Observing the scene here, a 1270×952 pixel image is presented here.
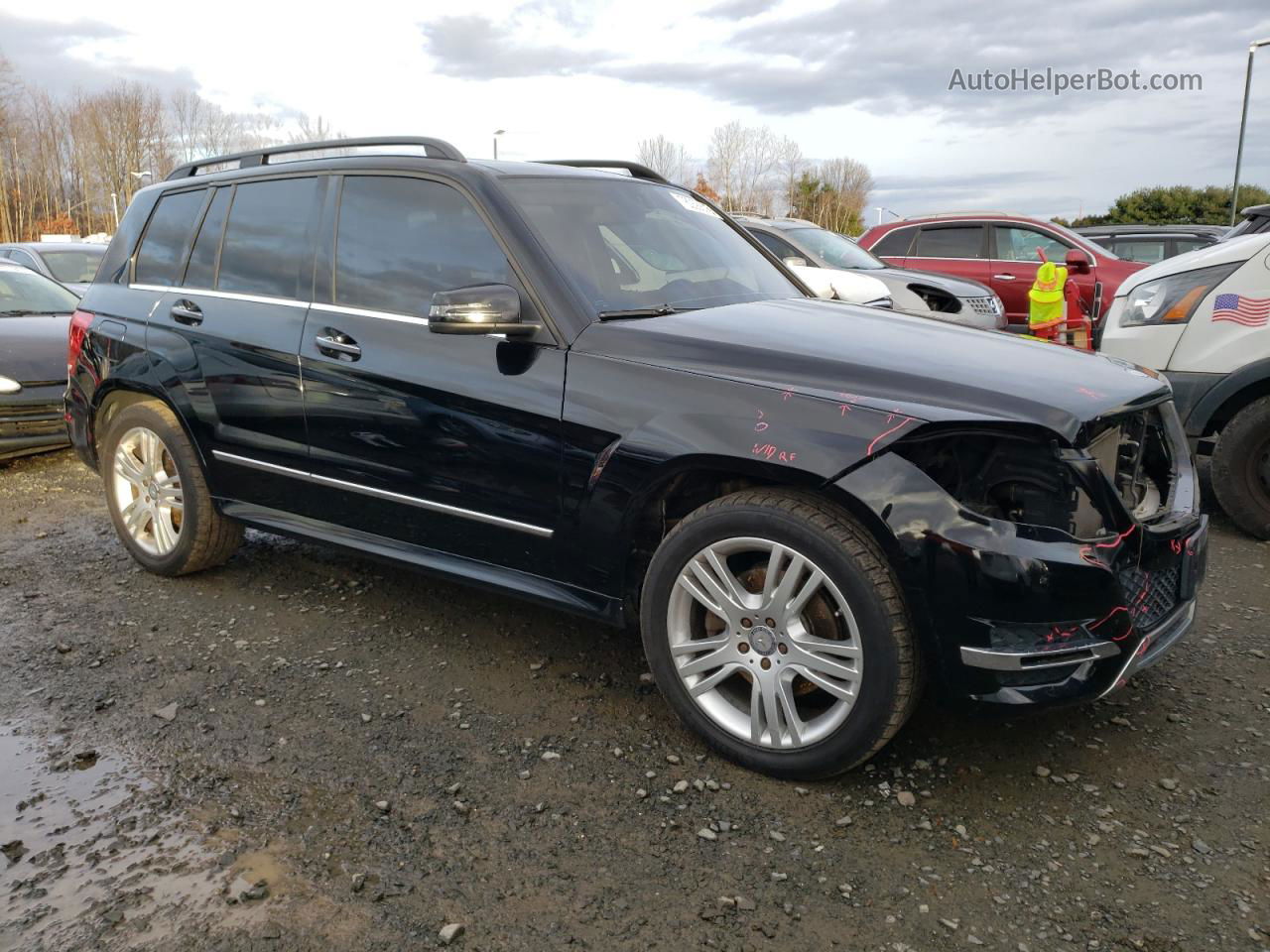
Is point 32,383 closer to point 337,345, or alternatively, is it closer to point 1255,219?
point 337,345

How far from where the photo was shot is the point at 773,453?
2.73m

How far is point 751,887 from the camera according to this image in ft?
7.95

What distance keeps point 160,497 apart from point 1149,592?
4.05 m

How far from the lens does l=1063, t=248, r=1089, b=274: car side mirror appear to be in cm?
1054

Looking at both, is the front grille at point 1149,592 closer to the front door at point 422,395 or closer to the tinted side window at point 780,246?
the front door at point 422,395

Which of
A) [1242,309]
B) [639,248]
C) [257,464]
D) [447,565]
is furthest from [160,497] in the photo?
[1242,309]

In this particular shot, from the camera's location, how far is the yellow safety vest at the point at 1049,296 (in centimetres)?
973

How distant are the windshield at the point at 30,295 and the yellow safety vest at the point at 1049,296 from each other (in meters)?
8.79

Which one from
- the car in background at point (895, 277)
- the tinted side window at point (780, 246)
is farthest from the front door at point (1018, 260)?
the tinted side window at point (780, 246)

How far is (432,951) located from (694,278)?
246cm

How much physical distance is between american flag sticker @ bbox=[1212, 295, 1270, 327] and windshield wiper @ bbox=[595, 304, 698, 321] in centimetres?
340

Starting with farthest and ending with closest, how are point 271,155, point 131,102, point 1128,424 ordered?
point 131,102, point 271,155, point 1128,424

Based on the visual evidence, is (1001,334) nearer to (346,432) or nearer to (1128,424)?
(1128,424)

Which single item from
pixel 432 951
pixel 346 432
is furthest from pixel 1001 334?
pixel 432 951
